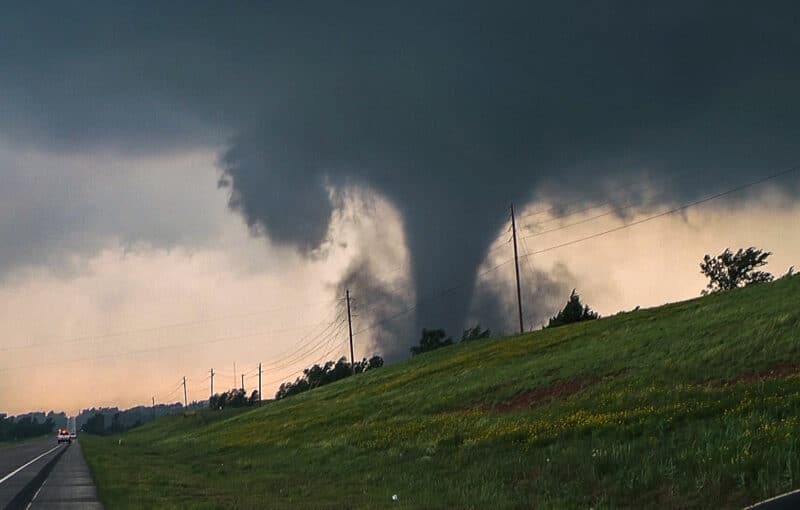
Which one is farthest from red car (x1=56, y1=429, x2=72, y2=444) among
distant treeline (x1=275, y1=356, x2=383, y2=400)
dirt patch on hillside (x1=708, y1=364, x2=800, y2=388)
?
dirt patch on hillside (x1=708, y1=364, x2=800, y2=388)

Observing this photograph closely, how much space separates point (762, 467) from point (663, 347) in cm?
2620

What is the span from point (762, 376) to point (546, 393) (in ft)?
43.7

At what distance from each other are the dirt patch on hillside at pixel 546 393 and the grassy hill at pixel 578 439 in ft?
0.43

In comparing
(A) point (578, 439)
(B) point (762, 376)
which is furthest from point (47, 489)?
(B) point (762, 376)

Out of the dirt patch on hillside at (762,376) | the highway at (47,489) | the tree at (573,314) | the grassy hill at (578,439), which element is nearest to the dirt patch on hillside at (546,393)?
the grassy hill at (578,439)

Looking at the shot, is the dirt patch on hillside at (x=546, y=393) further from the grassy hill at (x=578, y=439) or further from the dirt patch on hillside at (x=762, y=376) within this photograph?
the dirt patch on hillside at (x=762, y=376)

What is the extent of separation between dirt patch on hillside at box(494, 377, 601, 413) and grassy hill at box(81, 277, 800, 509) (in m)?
0.13

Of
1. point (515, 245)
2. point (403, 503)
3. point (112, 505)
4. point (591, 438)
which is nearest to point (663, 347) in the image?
point (591, 438)

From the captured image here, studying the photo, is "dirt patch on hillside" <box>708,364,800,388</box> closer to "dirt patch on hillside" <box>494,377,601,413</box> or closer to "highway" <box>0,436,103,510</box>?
"dirt patch on hillside" <box>494,377,601,413</box>

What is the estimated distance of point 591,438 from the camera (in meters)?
23.9

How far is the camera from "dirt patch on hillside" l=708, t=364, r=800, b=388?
27275 millimetres

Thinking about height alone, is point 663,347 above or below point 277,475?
above

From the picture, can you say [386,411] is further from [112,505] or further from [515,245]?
[515,245]

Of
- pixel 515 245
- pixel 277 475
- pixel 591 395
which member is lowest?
pixel 277 475
